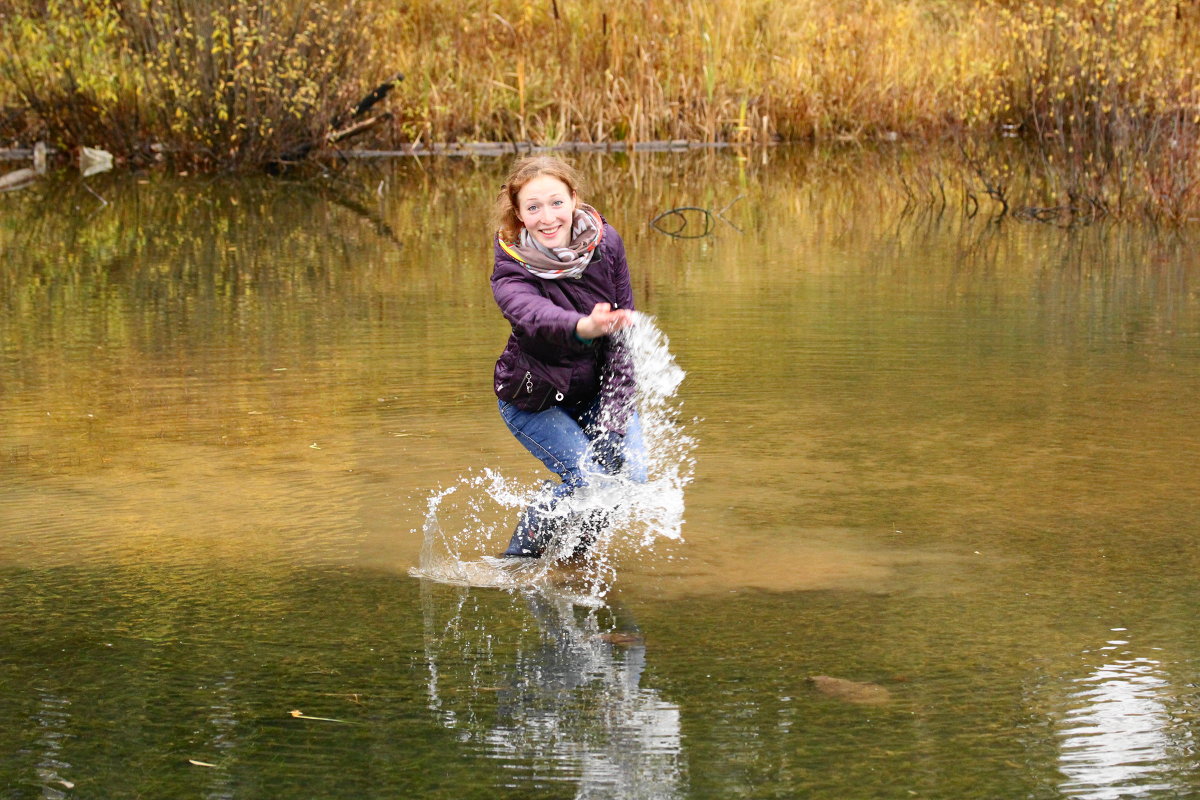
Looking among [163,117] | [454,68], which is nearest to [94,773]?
[163,117]

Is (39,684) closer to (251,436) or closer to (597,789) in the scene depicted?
(597,789)

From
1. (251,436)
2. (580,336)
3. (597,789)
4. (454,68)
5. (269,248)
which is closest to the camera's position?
(597,789)

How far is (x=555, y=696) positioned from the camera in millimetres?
3643

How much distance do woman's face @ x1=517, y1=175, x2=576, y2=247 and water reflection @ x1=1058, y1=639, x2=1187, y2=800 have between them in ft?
5.71

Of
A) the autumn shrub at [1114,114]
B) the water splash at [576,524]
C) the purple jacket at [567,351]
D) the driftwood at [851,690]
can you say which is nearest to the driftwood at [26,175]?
the autumn shrub at [1114,114]

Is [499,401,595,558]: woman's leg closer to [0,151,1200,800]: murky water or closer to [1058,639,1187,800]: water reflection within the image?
[0,151,1200,800]: murky water

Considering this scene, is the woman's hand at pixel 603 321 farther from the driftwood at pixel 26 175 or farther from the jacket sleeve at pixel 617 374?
the driftwood at pixel 26 175

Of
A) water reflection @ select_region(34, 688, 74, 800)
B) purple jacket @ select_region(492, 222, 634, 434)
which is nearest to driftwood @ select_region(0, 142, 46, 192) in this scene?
purple jacket @ select_region(492, 222, 634, 434)

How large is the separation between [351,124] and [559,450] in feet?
53.8

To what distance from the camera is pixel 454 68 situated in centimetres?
2202

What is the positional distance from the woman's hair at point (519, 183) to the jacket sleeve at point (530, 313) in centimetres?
8

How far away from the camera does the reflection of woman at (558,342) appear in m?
4.37

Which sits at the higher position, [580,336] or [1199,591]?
[580,336]

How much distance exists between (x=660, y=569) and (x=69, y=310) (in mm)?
5452
